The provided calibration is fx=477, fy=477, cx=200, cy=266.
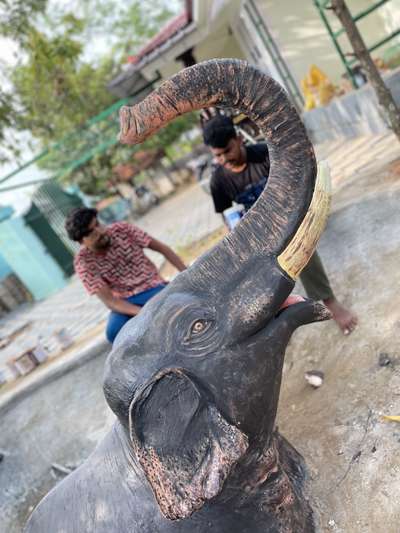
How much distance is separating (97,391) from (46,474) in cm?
85

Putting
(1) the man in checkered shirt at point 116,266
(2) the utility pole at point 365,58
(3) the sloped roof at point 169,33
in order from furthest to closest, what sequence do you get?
(3) the sloped roof at point 169,33
(2) the utility pole at point 365,58
(1) the man in checkered shirt at point 116,266

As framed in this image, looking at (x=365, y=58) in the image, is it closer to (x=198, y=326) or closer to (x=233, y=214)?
(x=233, y=214)

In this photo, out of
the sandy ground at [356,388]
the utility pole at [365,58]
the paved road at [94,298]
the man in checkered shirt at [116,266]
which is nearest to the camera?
the sandy ground at [356,388]

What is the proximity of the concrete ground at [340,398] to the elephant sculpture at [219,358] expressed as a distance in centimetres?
33

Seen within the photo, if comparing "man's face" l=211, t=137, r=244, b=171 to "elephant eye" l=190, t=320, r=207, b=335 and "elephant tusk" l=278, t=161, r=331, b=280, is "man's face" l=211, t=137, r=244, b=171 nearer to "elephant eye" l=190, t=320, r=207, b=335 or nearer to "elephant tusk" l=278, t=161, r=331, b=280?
"elephant tusk" l=278, t=161, r=331, b=280

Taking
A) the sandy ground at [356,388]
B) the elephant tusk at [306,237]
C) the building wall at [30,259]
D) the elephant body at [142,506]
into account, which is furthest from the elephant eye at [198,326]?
the building wall at [30,259]

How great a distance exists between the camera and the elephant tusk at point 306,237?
5.40ft

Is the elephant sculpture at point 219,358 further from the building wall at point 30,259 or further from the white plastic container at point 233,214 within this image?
the building wall at point 30,259

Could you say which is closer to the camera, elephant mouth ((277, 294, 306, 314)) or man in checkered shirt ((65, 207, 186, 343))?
elephant mouth ((277, 294, 306, 314))

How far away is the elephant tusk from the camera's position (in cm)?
164

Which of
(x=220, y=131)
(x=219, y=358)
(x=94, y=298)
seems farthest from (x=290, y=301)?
(x=94, y=298)

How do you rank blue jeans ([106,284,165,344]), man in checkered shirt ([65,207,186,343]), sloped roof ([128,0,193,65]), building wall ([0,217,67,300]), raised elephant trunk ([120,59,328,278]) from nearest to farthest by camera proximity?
raised elephant trunk ([120,59,328,278]) → man in checkered shirt ([65,207,186,343]) → blue jeans ([106,284,165,344]) → sloped roof ([128,0,193,65]) → building wall ([0,217,67,300])

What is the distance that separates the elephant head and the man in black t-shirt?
122cm

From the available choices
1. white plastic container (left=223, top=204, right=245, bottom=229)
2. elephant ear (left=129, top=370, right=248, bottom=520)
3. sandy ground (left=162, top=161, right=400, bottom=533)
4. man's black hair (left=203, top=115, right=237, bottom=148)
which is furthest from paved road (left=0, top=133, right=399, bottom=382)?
elephant ear (left=129, top=370, right=248, bottom=520)
